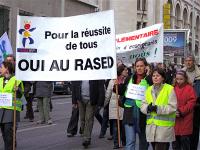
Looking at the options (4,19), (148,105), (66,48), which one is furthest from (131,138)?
(4,19)

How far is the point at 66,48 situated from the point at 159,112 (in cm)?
254

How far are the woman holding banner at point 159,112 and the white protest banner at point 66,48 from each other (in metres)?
1.50

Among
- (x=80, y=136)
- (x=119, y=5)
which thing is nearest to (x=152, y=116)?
(x=80, y=136)

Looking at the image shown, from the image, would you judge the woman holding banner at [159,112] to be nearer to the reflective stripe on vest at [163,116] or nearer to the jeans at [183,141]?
the reflective stripe on vest at [163,116]

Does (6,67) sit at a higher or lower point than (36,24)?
lower

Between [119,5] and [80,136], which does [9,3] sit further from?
[119,5]

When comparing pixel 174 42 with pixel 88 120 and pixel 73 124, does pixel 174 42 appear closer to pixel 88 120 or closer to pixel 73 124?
pixel 73 124

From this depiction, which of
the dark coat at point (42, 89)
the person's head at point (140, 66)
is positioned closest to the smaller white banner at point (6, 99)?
the person's head at point (140, 66)

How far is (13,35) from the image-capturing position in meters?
31.9

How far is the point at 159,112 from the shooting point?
772cm

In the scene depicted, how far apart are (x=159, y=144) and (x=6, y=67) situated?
3187 millimetres

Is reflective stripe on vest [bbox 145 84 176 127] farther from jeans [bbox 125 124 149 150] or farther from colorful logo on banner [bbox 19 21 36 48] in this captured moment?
colorful logo on banner [bbox 19 21 36 48]

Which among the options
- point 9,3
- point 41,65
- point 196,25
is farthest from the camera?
point 196,25

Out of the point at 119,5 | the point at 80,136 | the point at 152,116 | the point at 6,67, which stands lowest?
the point at 80,136
